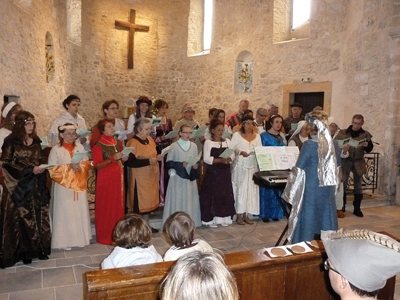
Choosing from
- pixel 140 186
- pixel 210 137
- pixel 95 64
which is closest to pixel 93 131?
pixel 140 186

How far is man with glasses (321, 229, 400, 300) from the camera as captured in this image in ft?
4.99

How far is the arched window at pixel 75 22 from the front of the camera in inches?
482

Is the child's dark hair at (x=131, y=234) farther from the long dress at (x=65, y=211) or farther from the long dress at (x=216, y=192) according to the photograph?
the long dress at (x=216, y=192)

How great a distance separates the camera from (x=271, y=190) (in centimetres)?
620

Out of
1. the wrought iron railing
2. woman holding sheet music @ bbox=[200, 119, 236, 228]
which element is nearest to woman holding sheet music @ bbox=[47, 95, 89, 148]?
woman holding sheet music @ bbox=[200, 119, 236, 228]

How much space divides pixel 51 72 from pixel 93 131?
5.66m

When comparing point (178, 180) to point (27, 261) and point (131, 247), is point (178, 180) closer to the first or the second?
point (27, 261)

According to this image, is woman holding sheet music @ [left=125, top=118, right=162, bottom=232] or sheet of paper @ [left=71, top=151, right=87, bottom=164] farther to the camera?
woman holding sheet music @ [left=125, top=118, right=162, bottom=232]

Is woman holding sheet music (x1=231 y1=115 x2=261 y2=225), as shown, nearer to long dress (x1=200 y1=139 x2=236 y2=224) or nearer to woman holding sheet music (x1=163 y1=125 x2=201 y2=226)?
long dress (x1=200 y1=139 x2=236 y2=224)

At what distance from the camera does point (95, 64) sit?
13.0 metres

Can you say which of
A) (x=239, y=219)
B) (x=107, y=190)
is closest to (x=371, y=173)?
(x=239, y=219)

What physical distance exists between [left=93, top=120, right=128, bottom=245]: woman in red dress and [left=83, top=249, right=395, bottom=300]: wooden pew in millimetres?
2798

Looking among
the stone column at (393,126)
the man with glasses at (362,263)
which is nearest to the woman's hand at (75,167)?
the man with glasses at (362,263)

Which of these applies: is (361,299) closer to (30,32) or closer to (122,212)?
(122,212)
